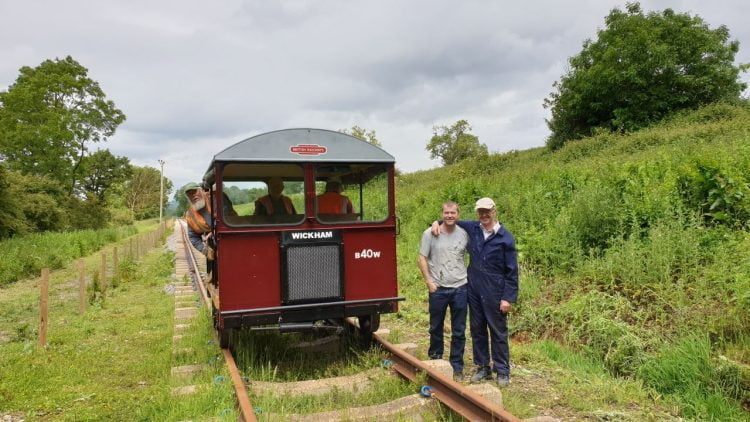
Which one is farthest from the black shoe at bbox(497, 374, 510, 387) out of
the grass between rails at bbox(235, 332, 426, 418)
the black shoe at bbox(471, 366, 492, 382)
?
the grass between rails at bbox(235, 332, 426, 418)

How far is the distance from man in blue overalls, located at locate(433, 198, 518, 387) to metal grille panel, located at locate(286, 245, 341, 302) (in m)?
1.63

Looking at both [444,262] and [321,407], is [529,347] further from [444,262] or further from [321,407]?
[321,407]

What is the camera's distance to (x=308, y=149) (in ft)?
20.2

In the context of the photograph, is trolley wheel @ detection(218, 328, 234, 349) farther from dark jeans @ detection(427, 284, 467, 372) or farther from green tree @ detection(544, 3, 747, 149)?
green tree @ detection(544, 3, 747, 149)

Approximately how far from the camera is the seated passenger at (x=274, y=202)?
619cm

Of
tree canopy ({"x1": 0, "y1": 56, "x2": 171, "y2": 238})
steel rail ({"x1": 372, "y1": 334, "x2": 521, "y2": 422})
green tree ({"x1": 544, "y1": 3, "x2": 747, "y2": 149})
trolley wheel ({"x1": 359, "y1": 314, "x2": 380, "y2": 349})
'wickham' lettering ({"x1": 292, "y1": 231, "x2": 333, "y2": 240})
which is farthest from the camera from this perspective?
tree canopy ({"x1": 0, "y1": 56, "x2": 171, "y2": 238})

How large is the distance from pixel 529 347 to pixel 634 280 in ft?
5.82

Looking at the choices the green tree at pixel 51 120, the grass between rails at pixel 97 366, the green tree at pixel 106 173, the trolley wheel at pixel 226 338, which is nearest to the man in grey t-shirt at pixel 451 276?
the grass between rails at pixel 97 366

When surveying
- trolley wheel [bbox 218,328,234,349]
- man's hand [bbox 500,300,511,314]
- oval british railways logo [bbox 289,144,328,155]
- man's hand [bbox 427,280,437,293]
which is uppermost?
oval british railways logo [bbox 289,144,328,155]

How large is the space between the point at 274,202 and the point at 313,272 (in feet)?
3.18

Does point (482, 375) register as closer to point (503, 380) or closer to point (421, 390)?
point (503, 380)

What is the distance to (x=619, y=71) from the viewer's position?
30.7 metres

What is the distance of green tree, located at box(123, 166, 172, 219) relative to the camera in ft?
285

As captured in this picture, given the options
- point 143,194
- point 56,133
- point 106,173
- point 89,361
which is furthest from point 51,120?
point 143,194
